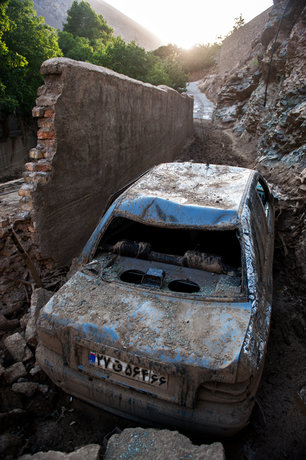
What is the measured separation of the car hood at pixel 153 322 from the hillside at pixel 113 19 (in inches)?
3475

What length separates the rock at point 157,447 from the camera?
5.73 feet

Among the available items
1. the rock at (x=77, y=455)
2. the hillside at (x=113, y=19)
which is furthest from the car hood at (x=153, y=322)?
the hillside at (x=113, y=19)

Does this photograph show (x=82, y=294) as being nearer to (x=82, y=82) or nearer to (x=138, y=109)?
(x=82, y=82)

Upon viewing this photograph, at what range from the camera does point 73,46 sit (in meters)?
21.0

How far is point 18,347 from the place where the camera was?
2.98 meters

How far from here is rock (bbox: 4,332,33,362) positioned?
9.64ft

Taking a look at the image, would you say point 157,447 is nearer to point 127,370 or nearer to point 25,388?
point 127,370

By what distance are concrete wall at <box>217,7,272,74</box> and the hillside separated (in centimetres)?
5456

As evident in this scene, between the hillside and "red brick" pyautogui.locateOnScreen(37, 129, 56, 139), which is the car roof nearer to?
"red brick" pyautogui.locateOnScreen(37, 129, 56, 139)

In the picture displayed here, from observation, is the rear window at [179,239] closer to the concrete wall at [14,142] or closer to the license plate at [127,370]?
the license plate at [127,370]

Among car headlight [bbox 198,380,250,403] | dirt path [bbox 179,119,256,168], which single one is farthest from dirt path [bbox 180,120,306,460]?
dirt path [bbox 179,119,256,168]

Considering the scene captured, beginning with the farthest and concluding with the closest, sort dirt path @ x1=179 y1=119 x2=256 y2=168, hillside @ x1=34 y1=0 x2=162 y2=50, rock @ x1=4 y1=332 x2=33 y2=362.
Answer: hillside @ x1=34 y1=0 x2=162 y2=50
dirt path @ x1=179 y1=119 x2=256 y2=168
rock @ x1=4 y1=332 x2=33 y2=362

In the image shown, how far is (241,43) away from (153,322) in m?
33.7

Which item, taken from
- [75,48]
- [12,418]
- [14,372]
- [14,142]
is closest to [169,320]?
[12,418]
